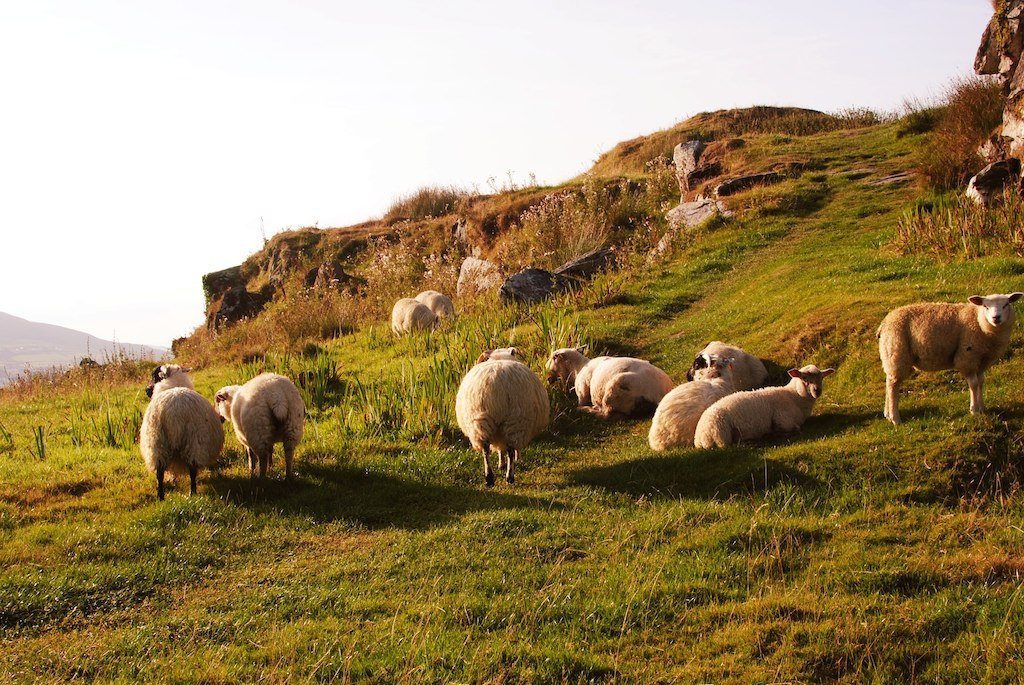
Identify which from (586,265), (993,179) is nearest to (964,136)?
(993,179)

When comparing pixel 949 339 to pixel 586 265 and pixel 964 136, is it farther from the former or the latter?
pixel 964 136

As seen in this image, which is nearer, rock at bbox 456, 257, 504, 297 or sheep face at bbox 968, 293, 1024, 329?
sheep face at bbox 968, 293, 1024, 329

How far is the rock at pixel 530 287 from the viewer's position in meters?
19.6

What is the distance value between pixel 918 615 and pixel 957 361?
163 inches

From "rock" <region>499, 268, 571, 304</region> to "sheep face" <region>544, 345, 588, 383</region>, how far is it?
556cm

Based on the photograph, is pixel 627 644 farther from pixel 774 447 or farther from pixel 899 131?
pixel 899 131

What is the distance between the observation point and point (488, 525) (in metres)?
7.96

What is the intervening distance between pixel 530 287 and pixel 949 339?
39.6 feet

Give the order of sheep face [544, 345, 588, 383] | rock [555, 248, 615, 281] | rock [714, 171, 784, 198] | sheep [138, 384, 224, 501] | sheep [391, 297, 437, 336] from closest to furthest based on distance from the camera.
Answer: sheep [138, 384, 224, 501] → sheep face [544, 345, 588, 383] → sheep [391, 297, 437, 336] → rock [555, 248, 615, 281] → rock [714, 171, 784, 198]

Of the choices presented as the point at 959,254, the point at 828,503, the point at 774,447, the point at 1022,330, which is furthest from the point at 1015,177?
the point at 828,503

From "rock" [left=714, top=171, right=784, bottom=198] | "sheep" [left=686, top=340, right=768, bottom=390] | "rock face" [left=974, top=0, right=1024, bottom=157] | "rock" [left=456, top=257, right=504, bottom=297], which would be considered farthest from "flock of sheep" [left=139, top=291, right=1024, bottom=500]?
"rock" [left=714, top=171, right=784, bottom=198]

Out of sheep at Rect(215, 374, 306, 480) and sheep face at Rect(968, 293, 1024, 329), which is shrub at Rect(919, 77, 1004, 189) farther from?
sheep at Rect(215, 374, 306, 480)

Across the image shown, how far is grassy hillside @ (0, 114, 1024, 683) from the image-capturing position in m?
5.43

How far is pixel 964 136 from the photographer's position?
21594 mm
